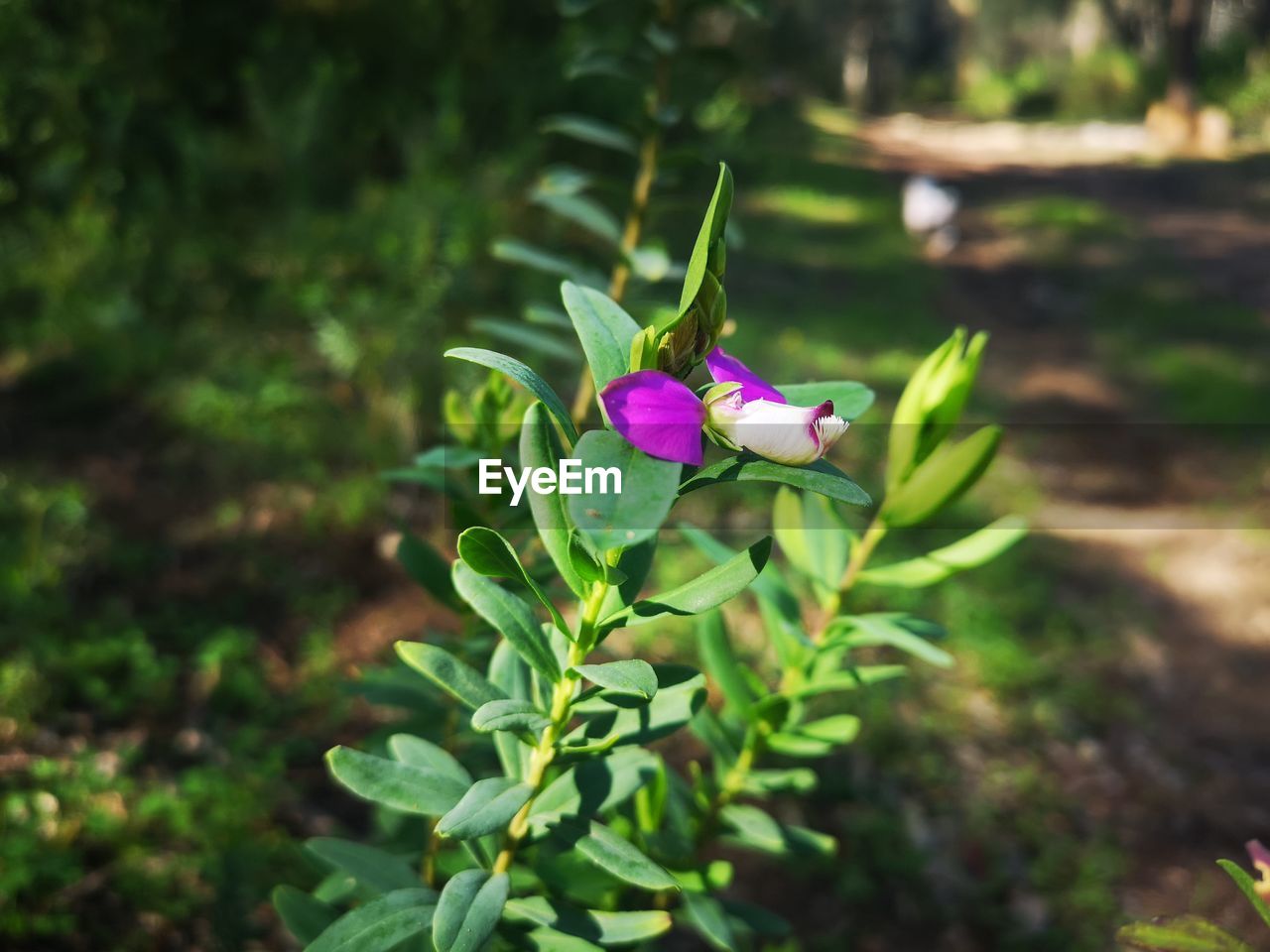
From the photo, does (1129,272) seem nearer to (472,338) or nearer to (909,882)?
(472,338)

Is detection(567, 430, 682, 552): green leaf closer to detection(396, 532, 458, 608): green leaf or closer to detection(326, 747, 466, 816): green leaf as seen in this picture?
detection(326, 747, 466, 816): green leaf

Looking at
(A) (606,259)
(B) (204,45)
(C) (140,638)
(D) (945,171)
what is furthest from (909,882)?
(D) (945,171)

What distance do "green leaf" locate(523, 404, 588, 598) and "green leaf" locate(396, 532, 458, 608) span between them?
1.35 feet

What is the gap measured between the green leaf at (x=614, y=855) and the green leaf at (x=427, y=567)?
1.15ft

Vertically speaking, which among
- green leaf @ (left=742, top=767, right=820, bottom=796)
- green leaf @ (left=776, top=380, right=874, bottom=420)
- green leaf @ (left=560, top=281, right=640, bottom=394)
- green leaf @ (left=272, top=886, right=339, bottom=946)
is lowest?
green leaf @ (left=272, top=886, right=339, bottom=946)

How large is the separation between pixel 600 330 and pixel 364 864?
57 centimetres

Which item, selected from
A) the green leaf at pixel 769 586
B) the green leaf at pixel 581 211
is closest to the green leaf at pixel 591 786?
the green leaf at pixel 769 586

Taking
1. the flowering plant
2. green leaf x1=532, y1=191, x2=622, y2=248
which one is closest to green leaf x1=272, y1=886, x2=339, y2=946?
the flowering plant

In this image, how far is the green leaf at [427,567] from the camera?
1045mm

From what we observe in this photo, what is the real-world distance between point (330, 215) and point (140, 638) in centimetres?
202

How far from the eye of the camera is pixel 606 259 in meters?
4.15

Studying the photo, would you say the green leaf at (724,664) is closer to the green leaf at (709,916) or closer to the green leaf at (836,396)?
the green leaf at (709,916)

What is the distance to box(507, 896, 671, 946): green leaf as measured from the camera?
765 millimetres

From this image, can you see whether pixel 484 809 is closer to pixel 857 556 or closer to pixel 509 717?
pixel 509 717
